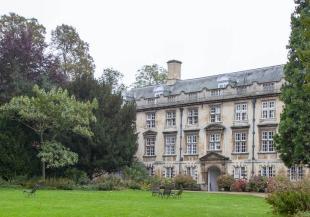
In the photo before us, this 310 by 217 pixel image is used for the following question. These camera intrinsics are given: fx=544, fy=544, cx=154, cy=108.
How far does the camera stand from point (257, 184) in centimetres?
4019

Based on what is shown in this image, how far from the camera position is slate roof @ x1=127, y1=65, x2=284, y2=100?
147ft

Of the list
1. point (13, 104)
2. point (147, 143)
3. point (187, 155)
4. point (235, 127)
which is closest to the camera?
point (13, 104)

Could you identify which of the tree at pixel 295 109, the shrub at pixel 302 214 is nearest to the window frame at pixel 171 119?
the tree at pixel 295 109

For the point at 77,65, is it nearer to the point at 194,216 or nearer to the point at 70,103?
the point at 70,103

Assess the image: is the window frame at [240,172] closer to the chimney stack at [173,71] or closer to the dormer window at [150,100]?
the dormer window at [150,100]

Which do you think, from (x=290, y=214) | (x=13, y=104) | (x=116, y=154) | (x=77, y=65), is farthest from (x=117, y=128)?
(x=290, y=214)

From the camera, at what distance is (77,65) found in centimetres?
5188

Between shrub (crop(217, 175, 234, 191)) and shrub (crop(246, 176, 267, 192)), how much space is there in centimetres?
168

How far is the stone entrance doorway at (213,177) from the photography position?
46.1m

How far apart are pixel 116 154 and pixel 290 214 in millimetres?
23595

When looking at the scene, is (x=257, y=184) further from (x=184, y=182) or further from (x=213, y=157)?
(x=184, y=182)

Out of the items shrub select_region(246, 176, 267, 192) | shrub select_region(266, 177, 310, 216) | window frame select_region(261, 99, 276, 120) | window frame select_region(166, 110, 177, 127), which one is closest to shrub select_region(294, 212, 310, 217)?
shrub select_region(266, 177, 310, 216)

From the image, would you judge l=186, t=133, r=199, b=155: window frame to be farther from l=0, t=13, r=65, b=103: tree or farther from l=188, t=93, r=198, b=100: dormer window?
l=0, t=13, r=65, b=103: tree

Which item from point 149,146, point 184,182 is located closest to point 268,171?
point 184,182
